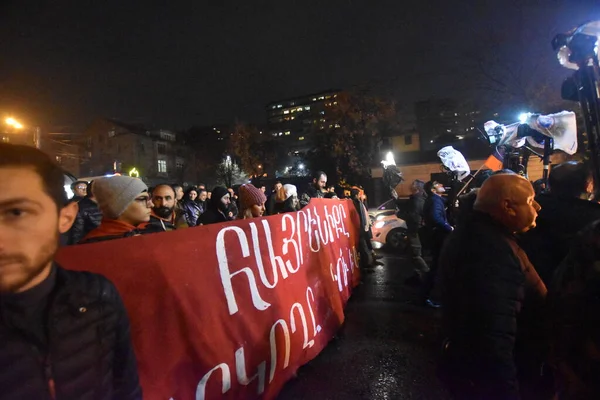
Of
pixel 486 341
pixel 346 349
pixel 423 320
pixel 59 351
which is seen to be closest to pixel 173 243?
pixel 59 351

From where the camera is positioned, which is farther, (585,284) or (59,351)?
(585,284)

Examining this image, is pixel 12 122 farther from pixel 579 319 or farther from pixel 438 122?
pixel 438 122

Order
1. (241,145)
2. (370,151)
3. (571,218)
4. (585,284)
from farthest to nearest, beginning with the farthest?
1. (241,145)
2. (370,151)
3. (571,218)
4. (585,284)

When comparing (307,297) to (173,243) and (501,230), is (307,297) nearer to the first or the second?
(173,243)

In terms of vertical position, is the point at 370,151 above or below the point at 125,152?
below

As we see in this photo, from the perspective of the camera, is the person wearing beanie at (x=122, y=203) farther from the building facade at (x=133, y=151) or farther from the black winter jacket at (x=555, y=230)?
the building facade at (x=133, y=151)

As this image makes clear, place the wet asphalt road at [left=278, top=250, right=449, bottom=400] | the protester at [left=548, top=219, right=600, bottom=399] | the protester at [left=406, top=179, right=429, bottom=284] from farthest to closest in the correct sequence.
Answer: the protester at [left=406, top=179, right=429, bottom=284]
the wet asphalt road at [left=278, top=250, right=449, bottom=400]
the protester at [left=548, top=219, right=600, bottom=399]

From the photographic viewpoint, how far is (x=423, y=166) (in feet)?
95.5

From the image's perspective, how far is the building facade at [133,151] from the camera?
47844mm

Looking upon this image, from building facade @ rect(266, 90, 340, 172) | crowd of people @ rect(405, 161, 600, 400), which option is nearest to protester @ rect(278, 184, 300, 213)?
crowd of people @ rect(405, 161, 600, 400)

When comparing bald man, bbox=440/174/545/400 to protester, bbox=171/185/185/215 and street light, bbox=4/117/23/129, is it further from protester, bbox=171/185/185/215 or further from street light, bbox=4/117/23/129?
street light, bbox=4/117/23/129

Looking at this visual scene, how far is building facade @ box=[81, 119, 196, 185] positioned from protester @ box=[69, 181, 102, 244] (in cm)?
4420

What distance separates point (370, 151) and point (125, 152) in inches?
1419

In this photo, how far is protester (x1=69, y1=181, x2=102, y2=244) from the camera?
4688 millimetres
